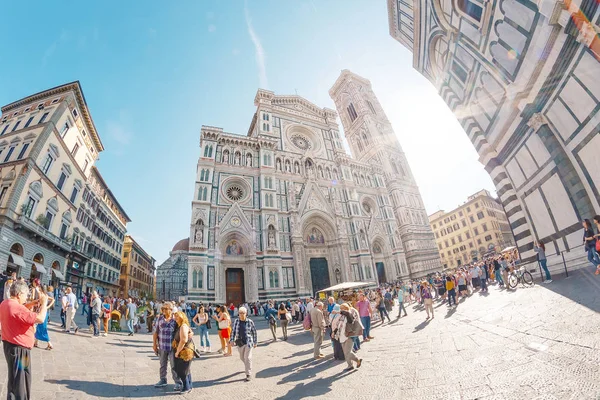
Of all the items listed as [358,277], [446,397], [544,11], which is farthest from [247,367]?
[358,277]

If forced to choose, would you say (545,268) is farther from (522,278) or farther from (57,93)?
(57,93)

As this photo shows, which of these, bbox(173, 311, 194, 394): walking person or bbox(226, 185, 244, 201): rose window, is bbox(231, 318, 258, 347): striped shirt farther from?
bbox(226, 185, 244, 201): rose window

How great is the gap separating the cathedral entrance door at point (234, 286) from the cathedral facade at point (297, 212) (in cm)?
8

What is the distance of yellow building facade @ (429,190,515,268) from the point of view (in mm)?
43312

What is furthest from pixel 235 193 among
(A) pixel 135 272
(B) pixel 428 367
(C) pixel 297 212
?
(A) pixel 135 272

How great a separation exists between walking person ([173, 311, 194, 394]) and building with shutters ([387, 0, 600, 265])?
32.5 feet

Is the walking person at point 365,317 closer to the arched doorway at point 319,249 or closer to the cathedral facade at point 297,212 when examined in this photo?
the cathedral facade at point 297,212

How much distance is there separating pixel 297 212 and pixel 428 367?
2137cm

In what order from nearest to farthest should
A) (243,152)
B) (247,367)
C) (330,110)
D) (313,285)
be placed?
1. (247,367)
2. (313,285)
3. (243,152)
4. (330,110)

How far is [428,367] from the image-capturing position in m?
4.09

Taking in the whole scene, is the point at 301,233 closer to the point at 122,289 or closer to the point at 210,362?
the point at 210,362

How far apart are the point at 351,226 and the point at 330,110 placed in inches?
703

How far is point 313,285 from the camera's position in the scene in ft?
80.0

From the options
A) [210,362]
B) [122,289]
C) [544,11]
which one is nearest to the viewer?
[544,11]
